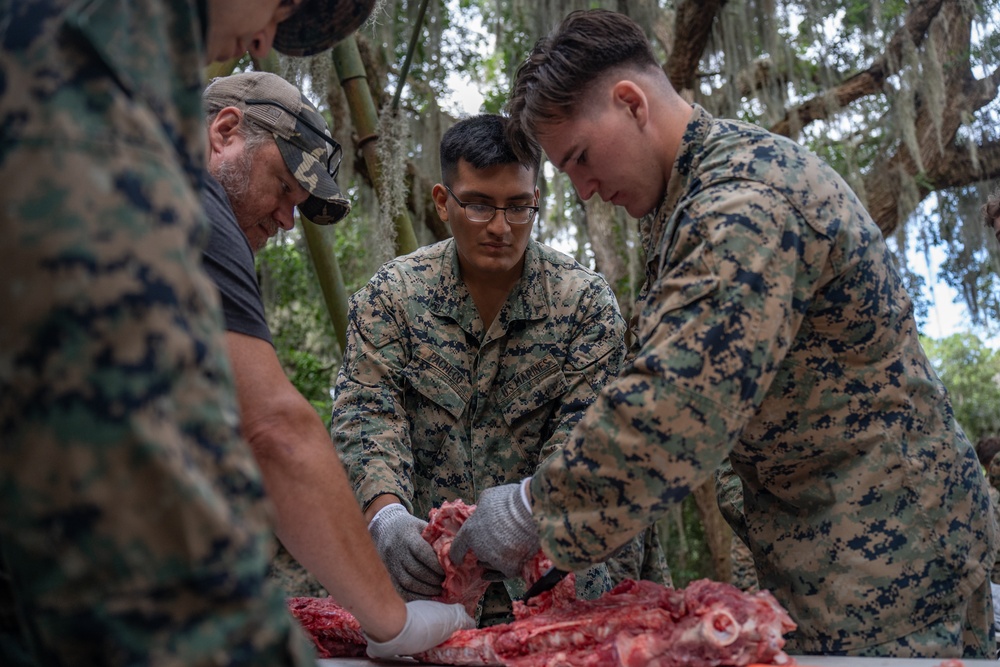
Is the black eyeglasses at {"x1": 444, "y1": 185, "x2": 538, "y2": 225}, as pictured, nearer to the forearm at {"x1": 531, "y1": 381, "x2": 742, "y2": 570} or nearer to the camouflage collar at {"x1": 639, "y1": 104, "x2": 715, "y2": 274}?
the camouflage collar at {"x1": 639, "y1": 104, "x2": 715, "y2": 274}

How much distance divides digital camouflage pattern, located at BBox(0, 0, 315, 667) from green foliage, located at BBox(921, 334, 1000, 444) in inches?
563

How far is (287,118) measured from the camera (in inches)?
116

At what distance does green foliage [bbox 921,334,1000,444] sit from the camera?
14.6 metres

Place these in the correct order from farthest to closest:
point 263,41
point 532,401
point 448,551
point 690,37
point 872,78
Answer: point 872,78
point 690,37
point 532,401
point 448,551
point 263,41

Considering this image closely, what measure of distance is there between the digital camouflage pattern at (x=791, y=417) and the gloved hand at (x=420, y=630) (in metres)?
0.53

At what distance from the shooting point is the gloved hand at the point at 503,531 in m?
2.51

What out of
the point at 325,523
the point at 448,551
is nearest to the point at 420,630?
the point at 448,551

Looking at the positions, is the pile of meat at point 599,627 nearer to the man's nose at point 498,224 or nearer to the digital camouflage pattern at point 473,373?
the digital camouflage pattern at point 473,373

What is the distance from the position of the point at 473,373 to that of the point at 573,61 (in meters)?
1.46

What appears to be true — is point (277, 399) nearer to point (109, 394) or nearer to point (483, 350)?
point (109, 394)

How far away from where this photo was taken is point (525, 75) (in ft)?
9.45

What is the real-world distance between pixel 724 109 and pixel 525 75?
650 centimetres

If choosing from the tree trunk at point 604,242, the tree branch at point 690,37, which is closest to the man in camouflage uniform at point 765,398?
the tree branch at point 690,37

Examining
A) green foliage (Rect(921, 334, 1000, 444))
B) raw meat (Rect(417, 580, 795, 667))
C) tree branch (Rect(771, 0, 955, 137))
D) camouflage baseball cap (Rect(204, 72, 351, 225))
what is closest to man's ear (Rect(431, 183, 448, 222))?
camouflage baseball cap (Rect(204, 72, 351, 225))
